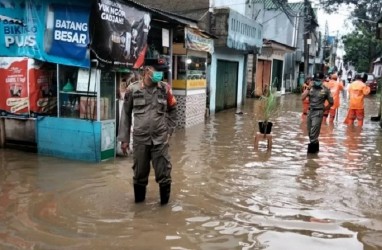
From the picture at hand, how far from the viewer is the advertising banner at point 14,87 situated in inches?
330

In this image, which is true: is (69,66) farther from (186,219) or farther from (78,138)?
(186,219)

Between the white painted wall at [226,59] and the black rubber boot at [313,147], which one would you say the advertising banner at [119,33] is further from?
the white painted wall at [226,59]

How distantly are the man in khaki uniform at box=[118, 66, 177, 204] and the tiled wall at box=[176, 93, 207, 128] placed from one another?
702 cm

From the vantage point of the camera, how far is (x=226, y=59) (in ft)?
59.9

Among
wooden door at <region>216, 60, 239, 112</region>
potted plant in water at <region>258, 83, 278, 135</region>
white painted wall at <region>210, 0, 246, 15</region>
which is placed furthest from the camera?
wooden door at <region>216, 60, 239, 112</region>

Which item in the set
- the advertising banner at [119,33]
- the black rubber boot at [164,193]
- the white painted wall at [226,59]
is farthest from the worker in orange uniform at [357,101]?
the black rubber boot at [164,193]

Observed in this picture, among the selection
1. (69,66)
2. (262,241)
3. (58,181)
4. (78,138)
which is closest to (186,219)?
(262,241)

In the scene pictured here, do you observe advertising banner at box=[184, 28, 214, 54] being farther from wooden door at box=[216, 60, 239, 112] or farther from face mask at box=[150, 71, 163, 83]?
face mask at box=[150, 71, 163, 83]

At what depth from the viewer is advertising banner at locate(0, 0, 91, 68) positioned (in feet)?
24.9

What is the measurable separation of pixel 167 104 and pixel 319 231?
237cm

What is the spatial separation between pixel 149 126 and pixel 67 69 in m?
3.44

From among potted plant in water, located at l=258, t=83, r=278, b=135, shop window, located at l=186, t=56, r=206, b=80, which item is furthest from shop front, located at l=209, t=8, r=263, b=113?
potted plant in water, located at l=258, t=83, r=278, b=135

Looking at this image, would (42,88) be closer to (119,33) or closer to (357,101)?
(119,33)

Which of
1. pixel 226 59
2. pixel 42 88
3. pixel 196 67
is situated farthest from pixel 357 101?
pixel 42 88
